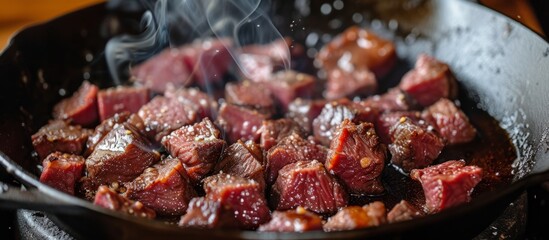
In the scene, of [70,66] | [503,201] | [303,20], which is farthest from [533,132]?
[70,66]

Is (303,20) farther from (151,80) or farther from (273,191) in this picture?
(273,191)

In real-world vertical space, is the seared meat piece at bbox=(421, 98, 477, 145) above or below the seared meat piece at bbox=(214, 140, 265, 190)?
below

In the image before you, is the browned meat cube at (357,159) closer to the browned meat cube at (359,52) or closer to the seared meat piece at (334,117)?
the seared meat piece at (334,117)

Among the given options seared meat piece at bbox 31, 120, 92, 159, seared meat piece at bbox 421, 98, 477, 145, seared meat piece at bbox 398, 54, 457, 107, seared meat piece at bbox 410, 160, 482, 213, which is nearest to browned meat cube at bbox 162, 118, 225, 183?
seared meat piece at bbox 31, 120, 92, 159

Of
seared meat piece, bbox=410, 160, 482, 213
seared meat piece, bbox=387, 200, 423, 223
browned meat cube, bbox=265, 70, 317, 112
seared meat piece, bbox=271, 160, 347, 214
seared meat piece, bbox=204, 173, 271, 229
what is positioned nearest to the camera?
seared meat piece, bbox=387, 200, 423, 223

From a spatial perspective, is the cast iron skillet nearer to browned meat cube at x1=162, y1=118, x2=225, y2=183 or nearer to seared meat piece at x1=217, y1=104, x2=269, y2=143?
browned meat cube at x1=162, y1=118, x2=225, y2=183

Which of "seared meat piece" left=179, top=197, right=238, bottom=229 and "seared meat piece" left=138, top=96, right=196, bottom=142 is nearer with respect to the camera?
"seared meat piece" left=179, top=197, right=238, bottom=229
